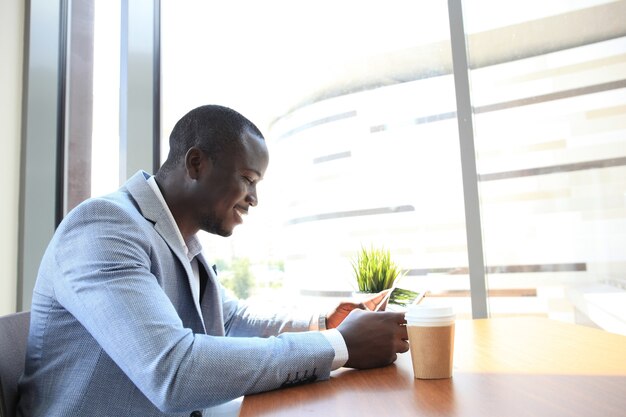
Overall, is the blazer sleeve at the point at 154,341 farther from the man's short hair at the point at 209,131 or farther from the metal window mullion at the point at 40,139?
the metal window mullion at the point at 40,139

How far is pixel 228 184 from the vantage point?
1216 millimetres

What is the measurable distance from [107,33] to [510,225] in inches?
79.0

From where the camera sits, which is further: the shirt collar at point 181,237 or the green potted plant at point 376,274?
the green potted plant at point 376,274

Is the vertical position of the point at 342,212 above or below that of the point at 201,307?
above

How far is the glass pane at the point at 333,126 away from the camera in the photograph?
2.20 meters

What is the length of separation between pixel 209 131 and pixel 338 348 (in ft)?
2.15

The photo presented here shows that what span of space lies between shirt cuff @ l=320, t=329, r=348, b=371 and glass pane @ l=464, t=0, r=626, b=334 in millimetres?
1226

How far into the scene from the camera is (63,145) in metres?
2.19

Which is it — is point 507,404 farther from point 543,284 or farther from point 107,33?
point 107,33

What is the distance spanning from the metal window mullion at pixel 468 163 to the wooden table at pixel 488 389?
0.85m

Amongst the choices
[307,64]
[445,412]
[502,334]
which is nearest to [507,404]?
[445,412]

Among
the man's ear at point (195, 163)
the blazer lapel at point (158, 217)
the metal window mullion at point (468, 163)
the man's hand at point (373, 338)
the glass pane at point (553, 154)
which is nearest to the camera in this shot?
the man's hand at point (373, 338)

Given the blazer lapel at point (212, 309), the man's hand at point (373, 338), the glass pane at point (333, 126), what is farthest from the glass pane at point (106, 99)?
Result: the man's hand at point (373, 338)

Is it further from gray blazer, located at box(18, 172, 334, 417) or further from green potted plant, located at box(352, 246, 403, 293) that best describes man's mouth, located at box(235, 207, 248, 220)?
green potted plant, located at box(352, 246, 403, 293)
